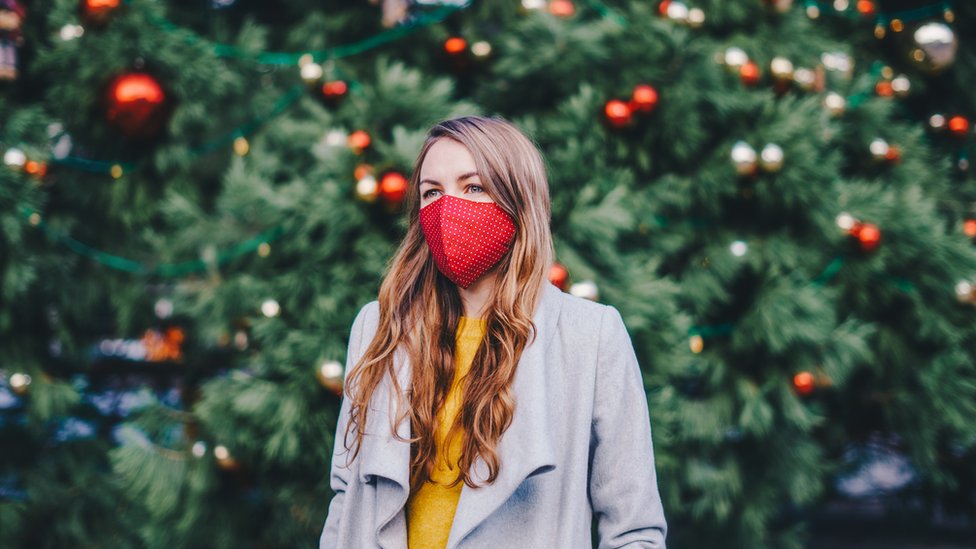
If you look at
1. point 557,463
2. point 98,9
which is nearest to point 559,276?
point 557,463

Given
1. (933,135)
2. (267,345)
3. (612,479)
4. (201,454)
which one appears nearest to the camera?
(612,479)

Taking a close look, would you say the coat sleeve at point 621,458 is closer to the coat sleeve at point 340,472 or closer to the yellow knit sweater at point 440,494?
the yellow knit sweater at point 440,494

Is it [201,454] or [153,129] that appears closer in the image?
[201,454]

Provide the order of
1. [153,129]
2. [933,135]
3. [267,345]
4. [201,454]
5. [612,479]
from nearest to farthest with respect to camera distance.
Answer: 1. [612,479]
2. [267,345]
3. [201,454]
4. [153,129]
5. [933,135]

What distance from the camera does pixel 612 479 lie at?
1420 mm

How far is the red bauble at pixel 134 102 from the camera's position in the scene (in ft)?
8.64

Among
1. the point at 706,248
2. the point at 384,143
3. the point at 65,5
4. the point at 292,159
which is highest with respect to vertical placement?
the point at 65,5

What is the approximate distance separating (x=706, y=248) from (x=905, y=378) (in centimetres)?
113

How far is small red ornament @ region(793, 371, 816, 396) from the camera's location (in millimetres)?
2713

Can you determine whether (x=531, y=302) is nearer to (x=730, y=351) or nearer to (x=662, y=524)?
(x=662, y=524)

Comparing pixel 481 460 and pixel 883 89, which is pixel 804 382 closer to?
pixel 883 89

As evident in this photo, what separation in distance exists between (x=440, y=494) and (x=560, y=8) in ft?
6.09

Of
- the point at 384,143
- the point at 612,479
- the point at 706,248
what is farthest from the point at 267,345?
the point at 706,248

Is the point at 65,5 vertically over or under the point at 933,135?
over
